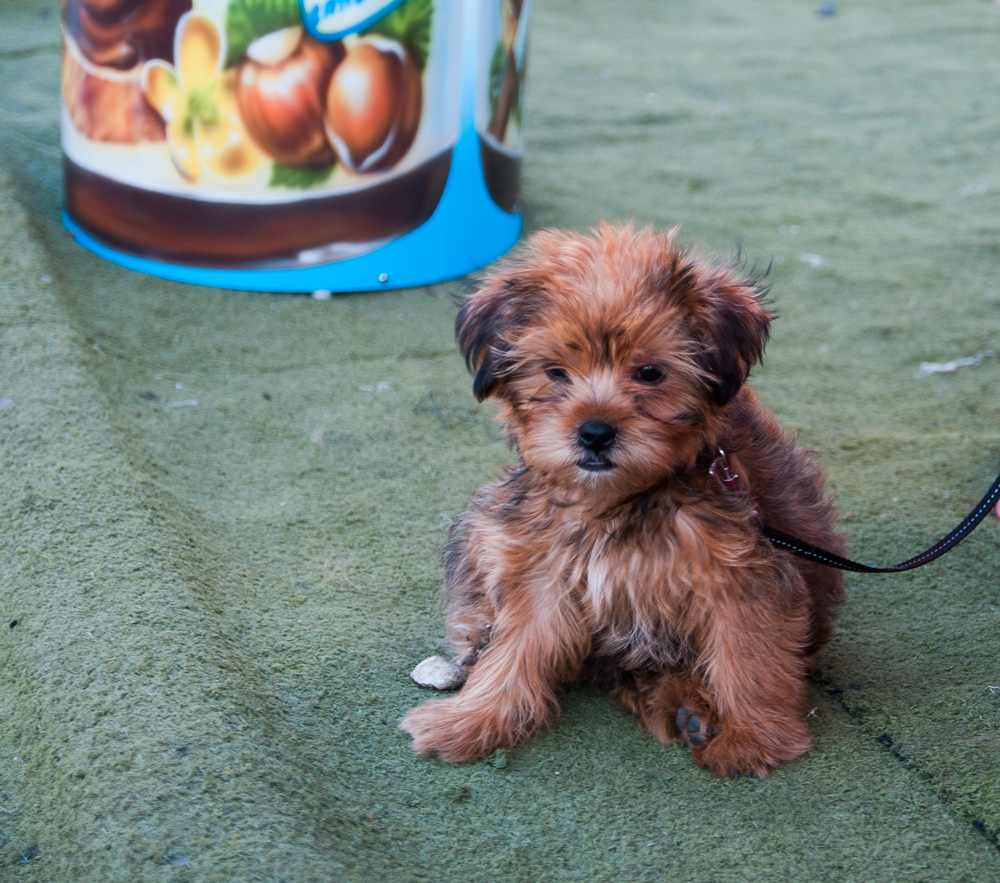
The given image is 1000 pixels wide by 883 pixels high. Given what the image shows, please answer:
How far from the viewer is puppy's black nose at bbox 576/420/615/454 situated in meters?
2.87

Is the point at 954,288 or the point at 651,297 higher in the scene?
the point at 651,297

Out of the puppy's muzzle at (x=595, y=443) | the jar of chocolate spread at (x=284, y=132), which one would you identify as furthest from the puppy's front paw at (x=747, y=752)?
the jar of chocolate spread at (x=284, y=132)

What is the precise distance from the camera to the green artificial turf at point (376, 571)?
2951 millimetres

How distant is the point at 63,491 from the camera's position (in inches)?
162

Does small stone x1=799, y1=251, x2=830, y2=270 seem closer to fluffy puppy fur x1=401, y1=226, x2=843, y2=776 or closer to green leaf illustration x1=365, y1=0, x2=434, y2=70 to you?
green leaf illustration x1=365, y1=0, x2=434, y2=70

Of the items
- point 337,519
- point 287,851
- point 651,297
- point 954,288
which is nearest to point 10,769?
point 287,851

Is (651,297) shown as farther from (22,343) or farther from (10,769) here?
(22,343)

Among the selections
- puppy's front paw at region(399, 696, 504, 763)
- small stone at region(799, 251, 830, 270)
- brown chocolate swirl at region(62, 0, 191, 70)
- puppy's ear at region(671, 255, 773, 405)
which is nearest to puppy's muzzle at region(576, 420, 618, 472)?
puppy's ear at region(671, 255, 773, 405)

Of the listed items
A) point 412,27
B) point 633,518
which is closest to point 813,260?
point 412,27

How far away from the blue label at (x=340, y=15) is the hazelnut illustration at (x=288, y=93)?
0.05 metres

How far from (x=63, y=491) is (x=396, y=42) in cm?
250

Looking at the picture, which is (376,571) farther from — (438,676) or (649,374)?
(649,374)

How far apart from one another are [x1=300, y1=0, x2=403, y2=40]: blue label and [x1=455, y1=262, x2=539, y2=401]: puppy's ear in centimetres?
257

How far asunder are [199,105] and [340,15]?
71 cm
